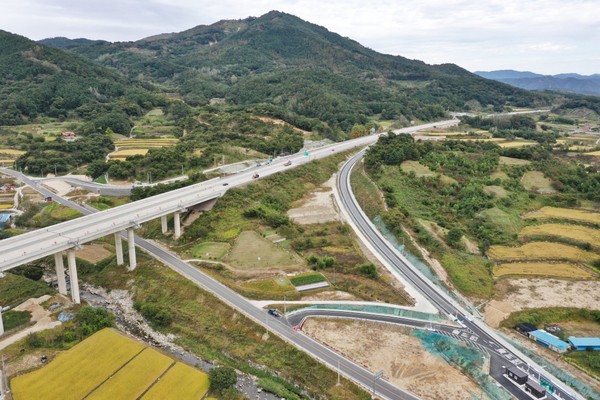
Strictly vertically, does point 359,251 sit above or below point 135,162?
below

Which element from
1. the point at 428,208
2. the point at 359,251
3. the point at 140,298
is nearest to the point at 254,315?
the point at 140,298

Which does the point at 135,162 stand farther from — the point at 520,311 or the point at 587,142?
the point at 587,142

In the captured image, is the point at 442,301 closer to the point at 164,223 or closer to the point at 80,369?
the point at 80,369

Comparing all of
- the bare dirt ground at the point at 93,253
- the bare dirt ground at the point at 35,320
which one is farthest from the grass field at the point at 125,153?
the bare dirt ground at the point at 35,320

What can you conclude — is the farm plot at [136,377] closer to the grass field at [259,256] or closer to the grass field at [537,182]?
the grass field at [259,256]

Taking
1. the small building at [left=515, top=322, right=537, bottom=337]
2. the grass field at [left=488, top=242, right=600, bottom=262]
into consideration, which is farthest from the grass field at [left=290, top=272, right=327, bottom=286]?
the grass field at [left=488, top=242, right=600, bottom=262]

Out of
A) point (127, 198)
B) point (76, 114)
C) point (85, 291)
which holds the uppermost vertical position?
point (76, 114)

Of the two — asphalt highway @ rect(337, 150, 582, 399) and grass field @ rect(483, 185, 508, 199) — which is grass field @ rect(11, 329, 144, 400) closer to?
asphalt highway @ rect(337, 150, 582, 399)

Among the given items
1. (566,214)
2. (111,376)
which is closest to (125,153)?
(111,376)
